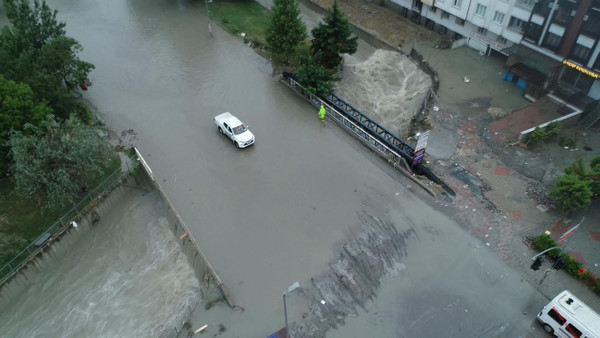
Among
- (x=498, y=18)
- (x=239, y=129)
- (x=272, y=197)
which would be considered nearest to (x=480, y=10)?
(x=498, y=18)

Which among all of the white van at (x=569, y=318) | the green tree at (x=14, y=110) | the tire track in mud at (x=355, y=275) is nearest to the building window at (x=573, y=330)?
the white van at (x=569, y=318)

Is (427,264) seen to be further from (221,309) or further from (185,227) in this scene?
(185,227)

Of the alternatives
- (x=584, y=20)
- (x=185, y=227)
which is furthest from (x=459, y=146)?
(x=185, y=227)

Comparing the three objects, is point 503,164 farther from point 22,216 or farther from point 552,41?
point 22,216

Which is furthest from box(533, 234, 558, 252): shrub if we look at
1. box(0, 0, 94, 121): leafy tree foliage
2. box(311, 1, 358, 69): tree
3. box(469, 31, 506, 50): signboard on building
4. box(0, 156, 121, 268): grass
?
box(0, 0, 94, 121): leafy tree foliage

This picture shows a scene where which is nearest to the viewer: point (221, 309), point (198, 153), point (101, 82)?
point (221, 309)
